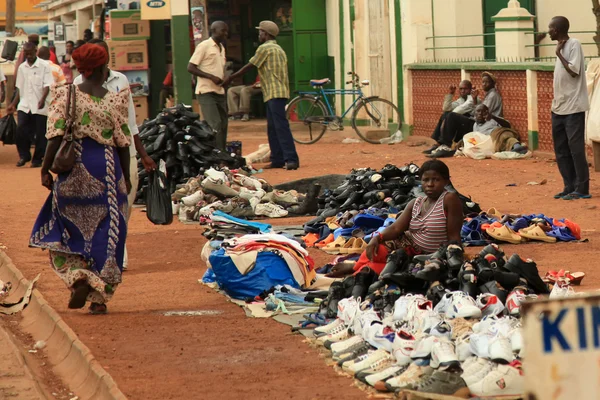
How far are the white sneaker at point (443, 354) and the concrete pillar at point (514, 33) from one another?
14.1 meters

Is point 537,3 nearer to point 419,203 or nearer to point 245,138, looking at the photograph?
point 245,138

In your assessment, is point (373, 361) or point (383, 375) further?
point (373, 361)

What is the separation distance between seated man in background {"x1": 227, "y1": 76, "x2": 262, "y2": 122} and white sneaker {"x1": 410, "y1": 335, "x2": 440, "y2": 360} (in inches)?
881

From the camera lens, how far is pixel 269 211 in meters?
12.9

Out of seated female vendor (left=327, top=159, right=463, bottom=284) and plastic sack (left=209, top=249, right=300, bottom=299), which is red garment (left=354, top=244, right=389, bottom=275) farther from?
plastic sack (left=209, top=249, right=300, bottom=299)

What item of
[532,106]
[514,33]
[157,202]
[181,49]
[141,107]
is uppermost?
[181,49]

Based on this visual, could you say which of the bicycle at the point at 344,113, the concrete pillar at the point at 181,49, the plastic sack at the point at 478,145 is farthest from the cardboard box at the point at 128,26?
the plastic sack at the point at 478,145

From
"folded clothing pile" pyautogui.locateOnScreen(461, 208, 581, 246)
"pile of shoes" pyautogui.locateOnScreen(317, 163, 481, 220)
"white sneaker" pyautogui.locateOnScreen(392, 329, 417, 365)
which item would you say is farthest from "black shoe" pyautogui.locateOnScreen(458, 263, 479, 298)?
"pile of shoes" pyautogui.locateOnScreen(317, 163, 481, 220)

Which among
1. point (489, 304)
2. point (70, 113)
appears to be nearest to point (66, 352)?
point (70, 113)

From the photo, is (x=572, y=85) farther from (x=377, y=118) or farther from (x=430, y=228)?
(x=377, y=118)

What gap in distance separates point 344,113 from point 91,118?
625 inches

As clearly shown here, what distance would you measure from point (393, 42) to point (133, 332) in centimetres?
1744

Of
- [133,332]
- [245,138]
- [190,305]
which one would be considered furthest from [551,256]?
[245,138]

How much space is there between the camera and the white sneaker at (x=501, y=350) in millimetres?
5223
